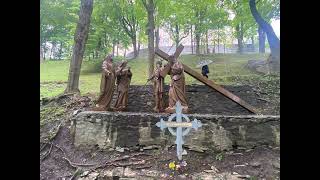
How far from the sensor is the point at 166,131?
745cm

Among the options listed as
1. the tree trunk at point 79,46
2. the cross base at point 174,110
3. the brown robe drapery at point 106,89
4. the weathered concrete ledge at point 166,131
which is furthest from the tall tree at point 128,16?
the weathered concrete ledge at point 166,131

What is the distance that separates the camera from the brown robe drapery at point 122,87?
8312mm

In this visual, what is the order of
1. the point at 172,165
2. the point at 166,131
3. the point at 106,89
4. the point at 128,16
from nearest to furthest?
the point at 172,165, the point at 166,131, the point at 106,89, the point at 128,16

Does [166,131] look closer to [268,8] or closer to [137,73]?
[137,73]

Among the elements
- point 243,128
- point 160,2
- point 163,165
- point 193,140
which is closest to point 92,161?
point 163,165

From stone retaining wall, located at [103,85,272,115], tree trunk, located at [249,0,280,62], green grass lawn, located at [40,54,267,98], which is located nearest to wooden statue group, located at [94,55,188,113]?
stone retaining wall, located at [103,85,272,115]

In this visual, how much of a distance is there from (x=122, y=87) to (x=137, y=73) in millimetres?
7776

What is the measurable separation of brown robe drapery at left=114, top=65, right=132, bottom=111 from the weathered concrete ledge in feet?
2.27

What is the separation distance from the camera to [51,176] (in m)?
6.75

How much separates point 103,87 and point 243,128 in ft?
11.8

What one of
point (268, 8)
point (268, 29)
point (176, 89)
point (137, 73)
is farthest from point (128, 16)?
point (176, 89)

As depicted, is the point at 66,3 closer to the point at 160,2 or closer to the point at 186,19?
the point at 160,2

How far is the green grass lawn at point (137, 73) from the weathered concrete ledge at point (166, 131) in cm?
515

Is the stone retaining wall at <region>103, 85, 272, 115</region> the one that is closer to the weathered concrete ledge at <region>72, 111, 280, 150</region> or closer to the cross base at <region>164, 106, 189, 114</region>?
the cross base at <region>164, 106, 189, 114</region>
